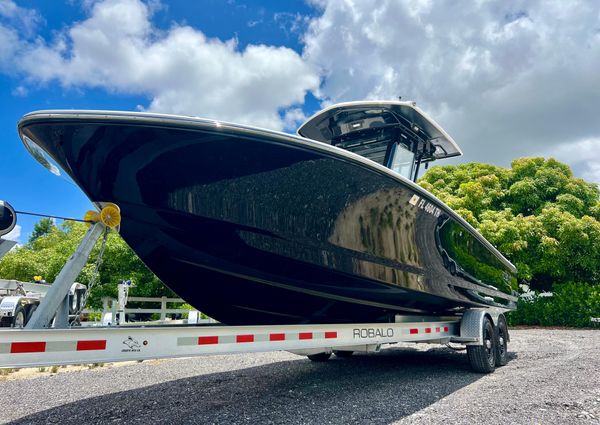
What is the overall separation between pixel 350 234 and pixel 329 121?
193cm

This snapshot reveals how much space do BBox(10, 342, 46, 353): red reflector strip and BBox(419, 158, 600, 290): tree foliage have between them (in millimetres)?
12608

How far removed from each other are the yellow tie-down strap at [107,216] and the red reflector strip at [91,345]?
0.78 meters

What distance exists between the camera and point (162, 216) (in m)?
3.10

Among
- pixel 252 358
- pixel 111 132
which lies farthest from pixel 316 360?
pixel 111 132

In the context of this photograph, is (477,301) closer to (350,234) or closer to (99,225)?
(350,234)

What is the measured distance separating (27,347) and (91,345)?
1.05 ft

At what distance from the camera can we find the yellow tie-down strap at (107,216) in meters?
2.88

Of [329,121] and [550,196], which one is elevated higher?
[550,196]

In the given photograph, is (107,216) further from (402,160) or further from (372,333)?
(402,160)

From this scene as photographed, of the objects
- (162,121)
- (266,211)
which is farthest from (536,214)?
(162,121)

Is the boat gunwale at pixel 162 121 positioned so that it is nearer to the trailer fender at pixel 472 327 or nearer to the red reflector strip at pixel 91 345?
the red reflector strip at pixel 91 345

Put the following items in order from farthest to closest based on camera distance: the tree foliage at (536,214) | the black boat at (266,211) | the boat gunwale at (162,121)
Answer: the tree foliage at (536,214), the black boat at (266,211), the boat gunwale at (162,121)

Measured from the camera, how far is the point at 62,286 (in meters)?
2.71

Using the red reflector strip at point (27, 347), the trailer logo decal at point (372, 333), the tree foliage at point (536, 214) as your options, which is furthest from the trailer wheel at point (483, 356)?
the tree foliage at point (536, 214)
